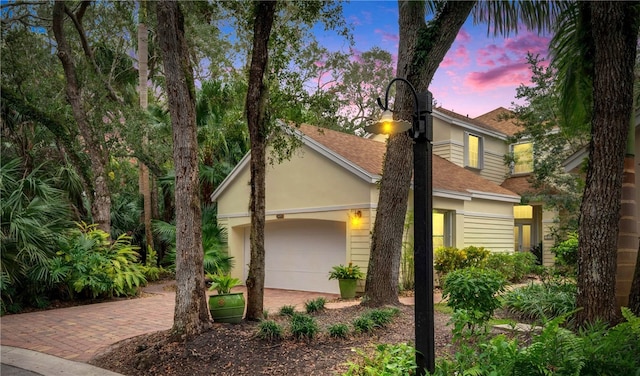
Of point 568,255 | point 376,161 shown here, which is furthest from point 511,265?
point 376,161

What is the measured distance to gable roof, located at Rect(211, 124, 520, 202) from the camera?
13.1m

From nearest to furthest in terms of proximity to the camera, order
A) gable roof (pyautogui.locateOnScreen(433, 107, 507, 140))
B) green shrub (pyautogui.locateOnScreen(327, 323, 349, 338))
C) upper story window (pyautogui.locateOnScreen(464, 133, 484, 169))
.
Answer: green shrub (pyautogui.locateOnScreen(327, 323, 349, 338)) → gable roof (pyautogui.locateOnScreen(433, 107, 507, 140)) → upper story window (pyautogui.locateOnScreen(464, 133, 484, 169))

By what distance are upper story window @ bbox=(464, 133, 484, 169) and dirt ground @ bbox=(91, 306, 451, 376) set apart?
12.8 meters

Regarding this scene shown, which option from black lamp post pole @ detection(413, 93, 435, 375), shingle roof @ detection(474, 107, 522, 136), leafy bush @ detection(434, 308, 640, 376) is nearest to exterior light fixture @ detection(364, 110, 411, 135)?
black lamp post pole @ detection(413, 93, 435, 375)

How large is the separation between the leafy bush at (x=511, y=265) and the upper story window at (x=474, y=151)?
4927 mm

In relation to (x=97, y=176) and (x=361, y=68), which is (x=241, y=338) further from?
(x=361, y=68)

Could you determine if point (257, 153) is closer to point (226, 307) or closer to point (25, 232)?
point (226, 307)

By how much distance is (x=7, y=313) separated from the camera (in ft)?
32.4

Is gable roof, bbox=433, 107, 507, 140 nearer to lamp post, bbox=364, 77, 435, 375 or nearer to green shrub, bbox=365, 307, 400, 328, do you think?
green shrub, bbox=365, 307, 400, 328

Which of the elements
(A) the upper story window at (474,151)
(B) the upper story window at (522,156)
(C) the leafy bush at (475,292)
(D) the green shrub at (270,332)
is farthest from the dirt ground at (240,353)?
(B) the upper story window at (522,156)

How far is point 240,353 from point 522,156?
55.0 feet

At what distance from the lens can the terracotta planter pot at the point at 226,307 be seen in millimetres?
7094

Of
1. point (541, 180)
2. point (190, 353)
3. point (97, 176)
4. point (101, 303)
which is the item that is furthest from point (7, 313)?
point (541, 180)

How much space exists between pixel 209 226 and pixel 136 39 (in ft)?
23.4
